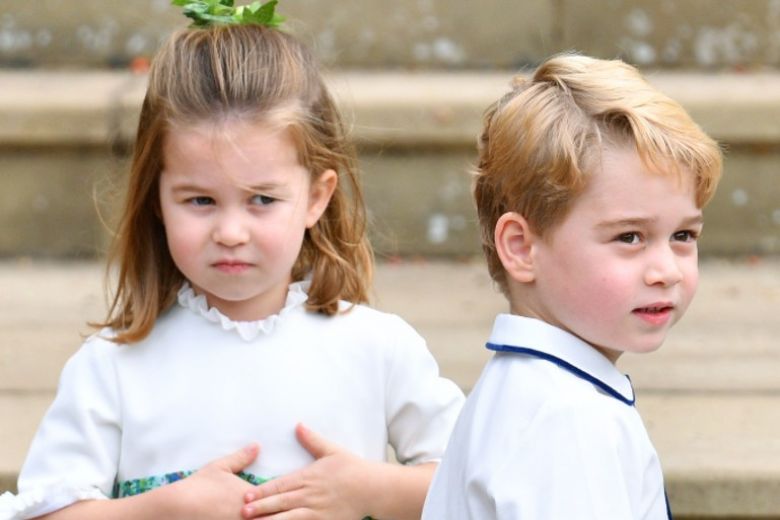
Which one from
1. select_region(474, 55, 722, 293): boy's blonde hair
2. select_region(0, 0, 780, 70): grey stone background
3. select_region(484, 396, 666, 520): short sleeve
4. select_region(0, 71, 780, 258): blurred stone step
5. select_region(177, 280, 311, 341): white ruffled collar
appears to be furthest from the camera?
select_region(0, 0, 780, 70): grey stone background

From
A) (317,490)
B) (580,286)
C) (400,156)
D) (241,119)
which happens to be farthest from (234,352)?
(400,156)

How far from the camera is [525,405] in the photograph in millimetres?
1954

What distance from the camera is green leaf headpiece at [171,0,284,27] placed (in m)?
2.47

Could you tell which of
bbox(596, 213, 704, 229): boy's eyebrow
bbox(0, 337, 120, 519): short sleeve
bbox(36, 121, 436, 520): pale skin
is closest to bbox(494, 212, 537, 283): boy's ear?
bbox(596, 213, 704, 229): boy's eyebrow

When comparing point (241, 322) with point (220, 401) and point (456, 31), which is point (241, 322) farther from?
point (456, 31)

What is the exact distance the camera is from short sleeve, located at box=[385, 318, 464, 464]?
97.1 inches

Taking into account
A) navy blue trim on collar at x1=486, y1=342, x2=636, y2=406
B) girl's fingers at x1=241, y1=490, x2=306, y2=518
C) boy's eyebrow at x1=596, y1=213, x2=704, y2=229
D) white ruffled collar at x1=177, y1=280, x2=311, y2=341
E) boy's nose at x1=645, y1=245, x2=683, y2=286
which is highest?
boy's eyebrow at x1=596, y1=213, x2=704, y2=229

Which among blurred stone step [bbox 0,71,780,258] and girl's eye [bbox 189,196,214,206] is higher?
girl's eye [bbox 189,196,214,206]

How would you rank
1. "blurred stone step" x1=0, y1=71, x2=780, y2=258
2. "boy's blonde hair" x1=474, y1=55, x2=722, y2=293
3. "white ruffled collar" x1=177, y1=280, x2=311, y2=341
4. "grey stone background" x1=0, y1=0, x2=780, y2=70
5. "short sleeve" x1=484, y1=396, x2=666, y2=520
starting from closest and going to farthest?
"short sleeve" x1=484, y1=396, x2=666, y2=520 → "boy's blonde hair" x1=474, y1=55, x2=722, y2=293 → "white ruffled collar" x1=177, y1=280, x2=311, y2=341 → "blurred stone step" x1=0, y1=71, x2=780, y2=258 → "grey stone background" x1=0, y1=0, x2=780, y2=70

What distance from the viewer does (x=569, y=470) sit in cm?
187

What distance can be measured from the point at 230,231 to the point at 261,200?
0.27 ft

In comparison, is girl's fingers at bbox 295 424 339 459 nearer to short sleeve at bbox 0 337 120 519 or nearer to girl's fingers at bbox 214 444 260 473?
girl's fingers at bbox 214 444 260 473

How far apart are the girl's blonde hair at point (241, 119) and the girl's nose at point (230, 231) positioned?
0.15 meters

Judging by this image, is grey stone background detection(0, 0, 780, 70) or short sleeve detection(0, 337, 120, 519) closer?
short sleeve detection(0, 337, 120, 519)
